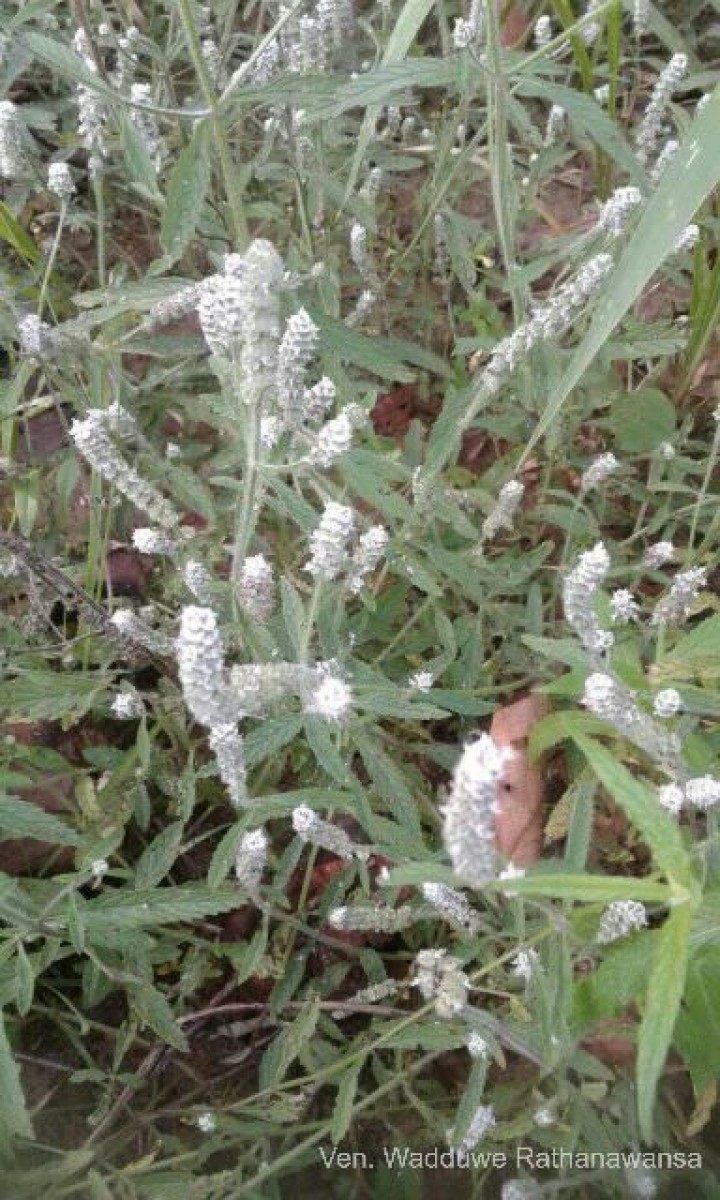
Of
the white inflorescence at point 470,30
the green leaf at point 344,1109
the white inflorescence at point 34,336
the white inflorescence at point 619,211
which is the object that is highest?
the white inflorescence at point 470,30

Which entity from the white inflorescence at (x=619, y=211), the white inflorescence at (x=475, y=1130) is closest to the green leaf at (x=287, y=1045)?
the white inflorescence at (x=475, y=1130)

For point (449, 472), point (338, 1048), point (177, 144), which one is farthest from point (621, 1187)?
point (177, 144)

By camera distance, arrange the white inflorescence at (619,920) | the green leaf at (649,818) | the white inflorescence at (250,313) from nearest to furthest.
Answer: the green leaf at (649,818) → the white inflorescence at (250,313) → the white inflorescence at (619,920)

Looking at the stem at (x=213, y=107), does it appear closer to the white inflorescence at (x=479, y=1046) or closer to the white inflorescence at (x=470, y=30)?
the white inflorescence at (x=470, y=30)

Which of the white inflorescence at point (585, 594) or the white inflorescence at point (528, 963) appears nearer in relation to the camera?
the white inflorescence at point (585, 594)

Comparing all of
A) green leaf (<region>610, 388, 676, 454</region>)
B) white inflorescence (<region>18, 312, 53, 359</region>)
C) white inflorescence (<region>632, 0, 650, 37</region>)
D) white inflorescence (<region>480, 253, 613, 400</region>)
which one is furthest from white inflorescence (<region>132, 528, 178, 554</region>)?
white inflorescence (<region>632, 0, 650, 37</region>)

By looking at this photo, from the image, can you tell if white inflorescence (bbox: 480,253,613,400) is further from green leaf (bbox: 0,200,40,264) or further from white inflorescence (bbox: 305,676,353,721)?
green leaf (bbox: 0,200,40,264)

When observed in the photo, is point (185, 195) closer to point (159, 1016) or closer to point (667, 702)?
point (667, 702)
